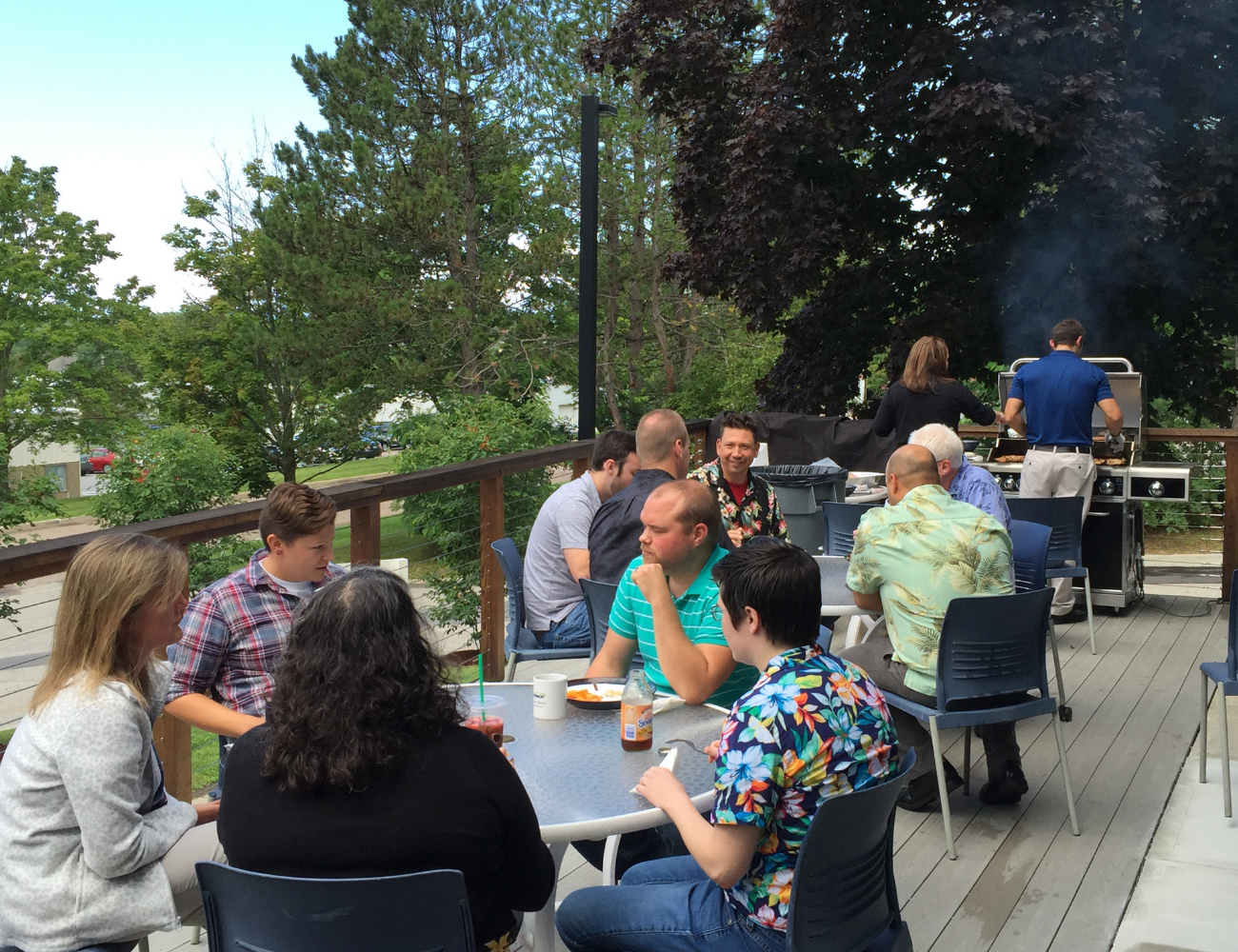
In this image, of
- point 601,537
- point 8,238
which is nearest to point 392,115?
point 8,238

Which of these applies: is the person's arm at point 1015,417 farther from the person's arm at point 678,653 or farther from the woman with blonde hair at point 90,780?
the woman with blonde hair at point 90,780

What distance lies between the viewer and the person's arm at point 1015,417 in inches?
297

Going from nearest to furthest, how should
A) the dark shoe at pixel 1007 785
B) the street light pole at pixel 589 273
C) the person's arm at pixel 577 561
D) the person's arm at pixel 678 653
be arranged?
the person's arm at pixel 678 653 < the dark shoe at pixel 1007 785 < the person's arm at pixel 577 561 < the street light pole at pixel 589 273

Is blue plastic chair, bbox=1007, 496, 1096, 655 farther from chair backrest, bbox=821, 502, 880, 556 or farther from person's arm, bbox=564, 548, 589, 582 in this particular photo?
person's arm, bbox=564, 548, 589, 582

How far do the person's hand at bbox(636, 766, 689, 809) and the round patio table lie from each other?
4cm

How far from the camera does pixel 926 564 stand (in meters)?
3.97

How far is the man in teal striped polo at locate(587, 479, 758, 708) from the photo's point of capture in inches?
116

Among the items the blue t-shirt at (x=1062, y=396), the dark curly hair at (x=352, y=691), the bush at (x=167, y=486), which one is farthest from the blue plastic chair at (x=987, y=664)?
the bush at (x=167, y=486)

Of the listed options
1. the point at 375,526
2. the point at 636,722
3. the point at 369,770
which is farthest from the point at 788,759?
the point at 375,526

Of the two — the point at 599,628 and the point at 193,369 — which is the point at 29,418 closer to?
the point at 193,369

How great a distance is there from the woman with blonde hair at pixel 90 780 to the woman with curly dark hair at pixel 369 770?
46 cm

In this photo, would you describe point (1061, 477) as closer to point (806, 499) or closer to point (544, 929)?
point (806, 499)

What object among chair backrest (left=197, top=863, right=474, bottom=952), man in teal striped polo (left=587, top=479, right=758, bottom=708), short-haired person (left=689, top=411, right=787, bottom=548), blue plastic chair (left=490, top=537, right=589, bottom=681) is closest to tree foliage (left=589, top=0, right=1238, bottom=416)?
short-haired person (left=689, top=411, right=787, bottom=548)

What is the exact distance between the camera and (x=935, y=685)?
400 cm
